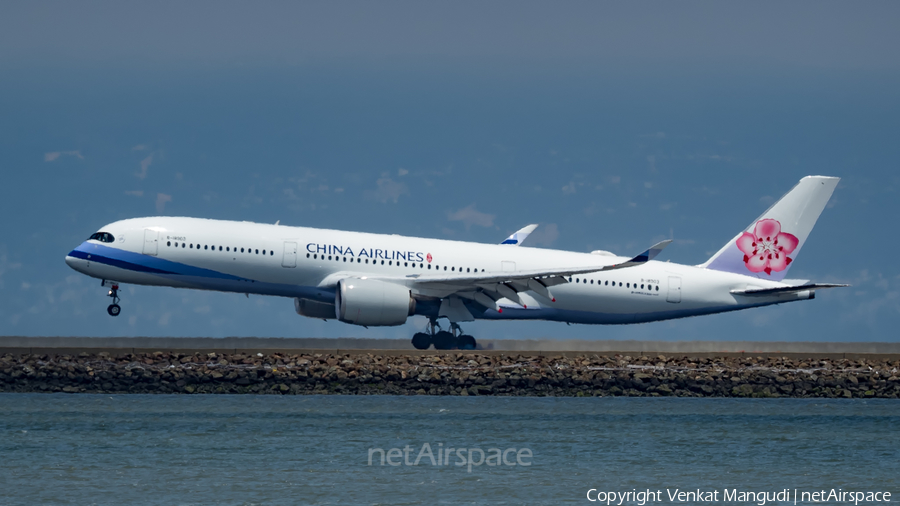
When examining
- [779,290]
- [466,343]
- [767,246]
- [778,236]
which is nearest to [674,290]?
[779,290]

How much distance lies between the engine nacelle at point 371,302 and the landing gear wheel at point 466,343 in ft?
9.47

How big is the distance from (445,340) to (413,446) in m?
13.6

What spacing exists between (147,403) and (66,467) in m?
10.1

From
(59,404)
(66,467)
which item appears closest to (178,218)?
(59,404)

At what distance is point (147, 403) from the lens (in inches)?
1438

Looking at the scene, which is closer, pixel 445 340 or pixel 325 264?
pixel 325 264

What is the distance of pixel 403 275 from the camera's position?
138ft

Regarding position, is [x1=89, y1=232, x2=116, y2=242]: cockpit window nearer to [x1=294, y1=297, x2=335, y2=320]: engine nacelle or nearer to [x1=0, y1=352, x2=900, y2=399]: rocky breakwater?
[x1=0, y1=352, x2=900, y2=399]: rocky breakwater

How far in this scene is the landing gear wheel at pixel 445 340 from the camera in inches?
1701

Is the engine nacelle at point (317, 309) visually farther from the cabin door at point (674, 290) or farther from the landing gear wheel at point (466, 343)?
the cabin door at point (674, 290)

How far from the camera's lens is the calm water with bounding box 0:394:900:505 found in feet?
81.1

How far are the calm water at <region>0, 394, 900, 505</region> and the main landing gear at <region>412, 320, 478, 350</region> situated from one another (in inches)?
155

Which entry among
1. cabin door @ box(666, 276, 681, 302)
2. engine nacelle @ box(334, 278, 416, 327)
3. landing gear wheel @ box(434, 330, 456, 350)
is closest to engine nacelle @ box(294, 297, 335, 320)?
engine nacelle @ box(334, 278, 416, 327)

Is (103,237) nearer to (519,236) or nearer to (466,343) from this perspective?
(466,343)
